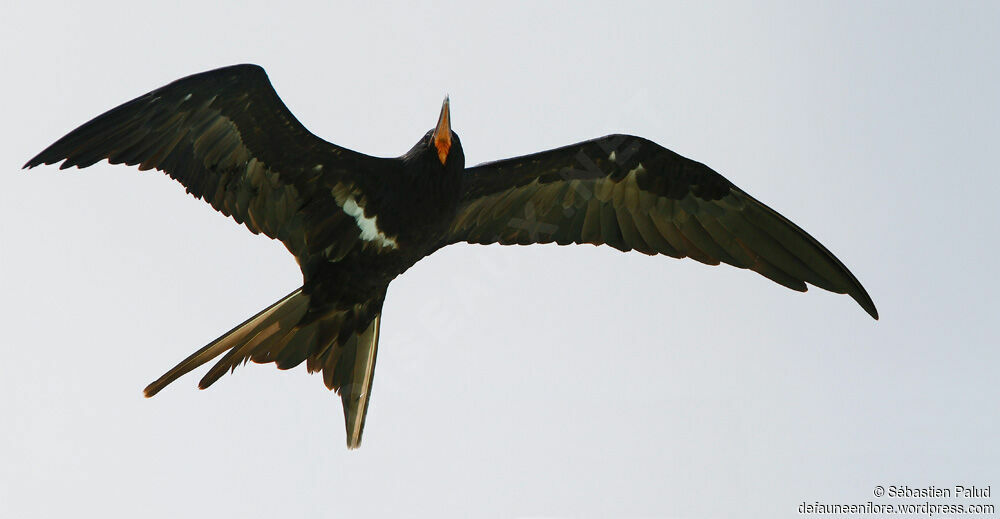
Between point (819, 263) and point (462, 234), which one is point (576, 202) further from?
point (819, 263)

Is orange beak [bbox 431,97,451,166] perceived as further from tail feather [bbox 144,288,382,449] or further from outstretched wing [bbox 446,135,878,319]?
tail feather [bbox 144,288,382,449]

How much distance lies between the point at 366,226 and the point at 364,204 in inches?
4.9

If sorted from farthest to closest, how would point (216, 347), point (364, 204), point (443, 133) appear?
point (364, 204), point (443, 133), point (216, 347)

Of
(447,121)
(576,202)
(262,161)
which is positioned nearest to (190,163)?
(262,161)

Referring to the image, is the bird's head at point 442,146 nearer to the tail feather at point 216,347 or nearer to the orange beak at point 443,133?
the orange beak at point 443,133

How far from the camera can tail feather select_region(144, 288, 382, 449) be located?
5852mm

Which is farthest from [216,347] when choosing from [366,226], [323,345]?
[366,226]

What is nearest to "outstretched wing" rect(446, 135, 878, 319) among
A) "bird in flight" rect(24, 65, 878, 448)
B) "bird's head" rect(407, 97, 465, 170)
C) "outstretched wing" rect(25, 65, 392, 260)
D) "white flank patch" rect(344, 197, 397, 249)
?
"bird in flight" rect(24, 65, 878, 448)

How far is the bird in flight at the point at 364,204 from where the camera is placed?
572 cm

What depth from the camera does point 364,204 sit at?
6.14m

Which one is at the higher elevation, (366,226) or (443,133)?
(443,133)

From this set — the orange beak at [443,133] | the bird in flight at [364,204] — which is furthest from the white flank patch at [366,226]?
the orange beak at [443,133]

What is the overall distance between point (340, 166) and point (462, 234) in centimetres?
98

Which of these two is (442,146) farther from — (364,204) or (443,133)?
(364,204)
